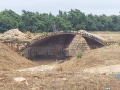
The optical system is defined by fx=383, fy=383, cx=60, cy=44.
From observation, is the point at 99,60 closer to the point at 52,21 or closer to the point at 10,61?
the point at 10,61

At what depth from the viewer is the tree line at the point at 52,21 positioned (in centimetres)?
7988

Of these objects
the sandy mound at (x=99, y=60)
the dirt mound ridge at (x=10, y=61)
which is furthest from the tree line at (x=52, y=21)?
the sandy mound at (x=99, y=60)

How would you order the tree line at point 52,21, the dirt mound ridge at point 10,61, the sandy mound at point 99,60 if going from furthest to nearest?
1. the tree line at point 52,21
2. the dirt mound ridge at point 10,61
3. the sandy mound at point 99,60

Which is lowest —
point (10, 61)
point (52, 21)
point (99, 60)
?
point (10, 61)

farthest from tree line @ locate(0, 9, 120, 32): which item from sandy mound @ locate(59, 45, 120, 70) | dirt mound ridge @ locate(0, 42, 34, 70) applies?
sandy mound @ locate(59, 45, 120, 70)

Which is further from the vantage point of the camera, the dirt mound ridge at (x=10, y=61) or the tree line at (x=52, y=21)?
the tree line at (x=52, y=21)

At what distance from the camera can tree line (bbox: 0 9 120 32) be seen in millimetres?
79875

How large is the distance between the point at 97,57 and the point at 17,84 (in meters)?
19.5

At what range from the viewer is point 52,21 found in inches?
3457

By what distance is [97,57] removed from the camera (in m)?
35.3

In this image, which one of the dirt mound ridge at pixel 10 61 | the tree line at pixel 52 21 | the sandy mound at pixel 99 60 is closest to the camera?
the sandy mound at pixel 99 60

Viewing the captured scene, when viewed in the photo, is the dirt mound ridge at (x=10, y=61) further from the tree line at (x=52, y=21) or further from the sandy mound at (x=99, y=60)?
the tree line at (x=52, y=21)

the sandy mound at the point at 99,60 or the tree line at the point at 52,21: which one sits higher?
the tree line at the point at 52,21

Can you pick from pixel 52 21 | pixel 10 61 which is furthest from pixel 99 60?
pixel 52 21
